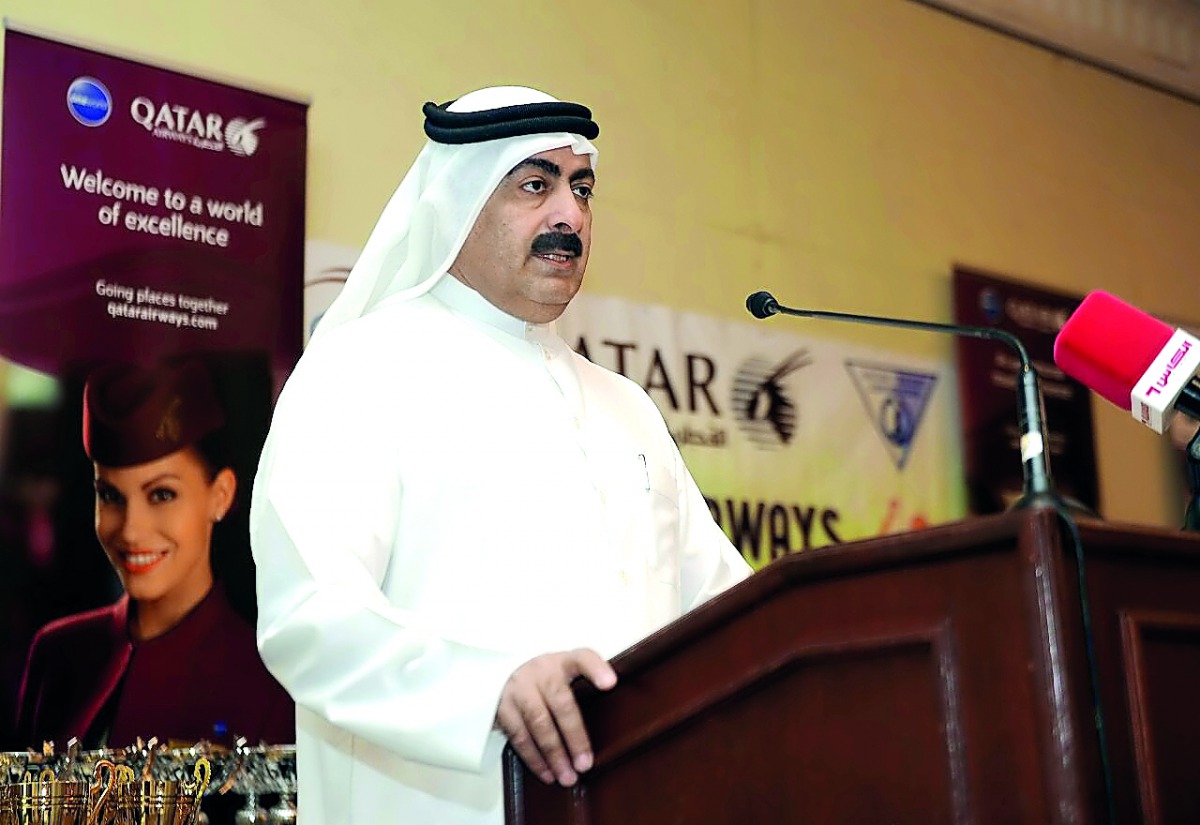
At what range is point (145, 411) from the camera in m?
3.32

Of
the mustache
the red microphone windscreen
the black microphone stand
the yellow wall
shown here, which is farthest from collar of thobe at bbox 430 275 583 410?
the yellow wall

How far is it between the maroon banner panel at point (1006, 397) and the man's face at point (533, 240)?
2.95m

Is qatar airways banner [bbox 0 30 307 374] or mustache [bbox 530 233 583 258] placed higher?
qatar airways banner [bbox 0 30 307 374]

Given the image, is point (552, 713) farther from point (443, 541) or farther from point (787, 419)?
point (787, 419)

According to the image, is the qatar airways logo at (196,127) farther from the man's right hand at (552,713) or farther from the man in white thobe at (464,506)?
the man's right hand at (552,713)

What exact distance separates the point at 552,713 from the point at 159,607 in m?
1.97

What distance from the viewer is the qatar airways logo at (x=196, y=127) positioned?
346 cm

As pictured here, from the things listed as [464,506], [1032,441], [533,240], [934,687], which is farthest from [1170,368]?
[533,240]

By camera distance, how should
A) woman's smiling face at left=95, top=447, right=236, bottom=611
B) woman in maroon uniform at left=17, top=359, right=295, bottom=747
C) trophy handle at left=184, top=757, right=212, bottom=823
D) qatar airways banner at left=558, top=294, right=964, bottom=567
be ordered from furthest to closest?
qatar airways banner at left=558, top=294, right=964, bottom=567 < woman's smiling face at left=95, top=447, right=236, bottom=611 < woman in maroon uniform at left=17, top=359, right=295, bottom=747 < trophy handle at left=184, top=757, right=212, bottom=823

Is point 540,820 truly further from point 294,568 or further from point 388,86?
point 388,86

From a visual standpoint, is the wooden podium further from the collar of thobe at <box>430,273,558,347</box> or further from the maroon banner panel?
the maroon banner panel

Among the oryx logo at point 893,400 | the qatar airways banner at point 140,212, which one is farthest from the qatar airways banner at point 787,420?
the qatar airways banner at point 140,212

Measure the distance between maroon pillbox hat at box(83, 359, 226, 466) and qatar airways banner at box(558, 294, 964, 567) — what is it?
1104 mm

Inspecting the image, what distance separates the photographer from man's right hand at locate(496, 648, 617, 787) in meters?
1.52
